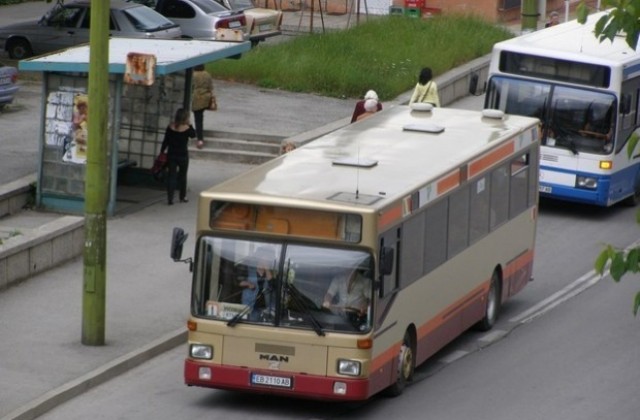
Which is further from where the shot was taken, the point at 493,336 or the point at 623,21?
the point at 493,336

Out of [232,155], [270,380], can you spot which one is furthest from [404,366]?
[232,155]

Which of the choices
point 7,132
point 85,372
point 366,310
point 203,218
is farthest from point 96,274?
point 7,132

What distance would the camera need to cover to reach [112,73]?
73.7ft

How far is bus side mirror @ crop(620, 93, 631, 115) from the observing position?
24.7 meters

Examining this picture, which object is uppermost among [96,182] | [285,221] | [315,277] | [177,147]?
[285,221]

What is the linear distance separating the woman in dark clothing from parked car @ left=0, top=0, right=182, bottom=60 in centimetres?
1070

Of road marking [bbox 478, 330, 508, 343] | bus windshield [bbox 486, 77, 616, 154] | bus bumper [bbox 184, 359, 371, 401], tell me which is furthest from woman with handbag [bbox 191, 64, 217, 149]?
bus bumper [bbox 184, 359, 371, 401]

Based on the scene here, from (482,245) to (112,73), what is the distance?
21.8ft

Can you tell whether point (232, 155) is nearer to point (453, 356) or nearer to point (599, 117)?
point (599, 117)

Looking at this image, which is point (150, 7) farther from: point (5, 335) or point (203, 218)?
point (203, 218)

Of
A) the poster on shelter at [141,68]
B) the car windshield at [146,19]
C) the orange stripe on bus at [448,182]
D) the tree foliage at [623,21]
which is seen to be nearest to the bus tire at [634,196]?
the poster on shelter at [141,68]

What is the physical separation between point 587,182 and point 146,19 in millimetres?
13281

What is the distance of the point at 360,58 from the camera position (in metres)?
33.8

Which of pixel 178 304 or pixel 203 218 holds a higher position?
pixel 203 218
